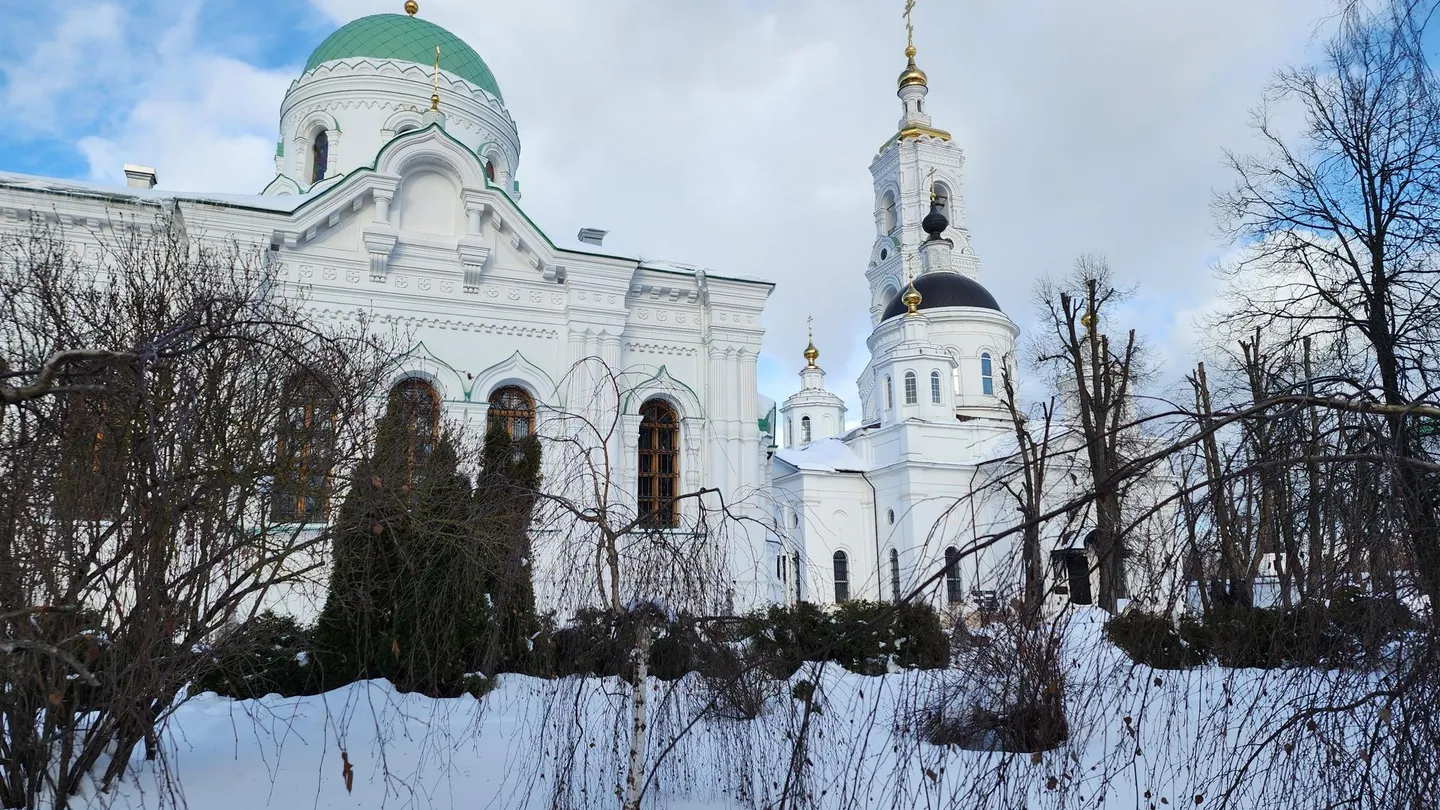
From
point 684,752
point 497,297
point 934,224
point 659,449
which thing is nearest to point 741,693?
point 684,752

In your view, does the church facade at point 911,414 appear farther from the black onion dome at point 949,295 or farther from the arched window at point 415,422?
the arched window at point 415,422

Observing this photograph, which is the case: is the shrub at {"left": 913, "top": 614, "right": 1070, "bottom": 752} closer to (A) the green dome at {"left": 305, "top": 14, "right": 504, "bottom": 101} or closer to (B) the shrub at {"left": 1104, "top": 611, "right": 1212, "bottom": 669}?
(B) the shrub at {"left": 1104, "top": 611, "right": 1212, "bottom": 669}

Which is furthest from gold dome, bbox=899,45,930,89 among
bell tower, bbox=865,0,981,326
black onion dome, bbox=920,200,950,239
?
black onion dome, bbox=920,200,950,239

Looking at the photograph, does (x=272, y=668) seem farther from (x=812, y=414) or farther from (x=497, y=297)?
(x=812, y=414)

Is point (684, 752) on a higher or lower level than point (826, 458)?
lower

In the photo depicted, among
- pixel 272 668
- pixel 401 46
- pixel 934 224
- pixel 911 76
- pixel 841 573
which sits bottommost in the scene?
pixel 272 668

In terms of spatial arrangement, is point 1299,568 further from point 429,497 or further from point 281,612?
point 281,612

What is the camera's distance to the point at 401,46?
2244 cm

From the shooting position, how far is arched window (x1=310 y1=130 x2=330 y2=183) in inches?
856

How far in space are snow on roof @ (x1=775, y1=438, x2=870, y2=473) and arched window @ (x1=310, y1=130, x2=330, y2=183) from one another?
15.3m

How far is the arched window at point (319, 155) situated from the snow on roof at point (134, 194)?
5.84 m

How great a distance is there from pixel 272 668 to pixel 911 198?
131ft

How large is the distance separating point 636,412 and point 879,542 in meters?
13.4

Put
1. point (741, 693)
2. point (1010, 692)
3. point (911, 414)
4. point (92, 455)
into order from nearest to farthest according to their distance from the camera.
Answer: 1. point (1010, 692)
2. point (92, 455)
3. point (741, 693)
4. point (911, 414)
